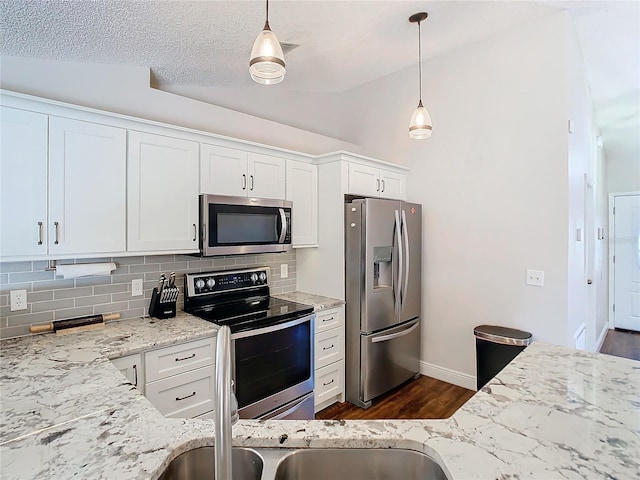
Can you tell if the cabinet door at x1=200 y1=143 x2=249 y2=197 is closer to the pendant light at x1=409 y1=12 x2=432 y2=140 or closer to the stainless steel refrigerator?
the stainless steel refrigerator

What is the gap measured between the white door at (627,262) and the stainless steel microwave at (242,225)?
577 cm

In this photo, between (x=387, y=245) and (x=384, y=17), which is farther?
(x=387, y=245)

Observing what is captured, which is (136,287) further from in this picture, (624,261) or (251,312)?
(624,261)

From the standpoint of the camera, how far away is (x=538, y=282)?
284 cm

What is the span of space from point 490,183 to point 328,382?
2306mm

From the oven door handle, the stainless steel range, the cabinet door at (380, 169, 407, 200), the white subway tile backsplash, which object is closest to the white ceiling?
the cabinet door at (380, 169, 407, 200)

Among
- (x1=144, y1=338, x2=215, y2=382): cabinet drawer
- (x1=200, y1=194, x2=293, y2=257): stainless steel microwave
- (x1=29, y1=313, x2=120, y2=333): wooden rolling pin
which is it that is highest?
(x1=200, y1=194, x2=293, y2=257): stainless steel microwave

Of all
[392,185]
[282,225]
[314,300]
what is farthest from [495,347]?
[282,225]

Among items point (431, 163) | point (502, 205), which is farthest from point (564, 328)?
point (431, 163)

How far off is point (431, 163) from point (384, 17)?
58.5 inches

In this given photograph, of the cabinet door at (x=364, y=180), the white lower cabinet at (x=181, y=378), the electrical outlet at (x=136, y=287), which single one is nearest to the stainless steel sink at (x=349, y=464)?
the white lower cabinet at (x=181, y=378)

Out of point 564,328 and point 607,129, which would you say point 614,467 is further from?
point 607,129

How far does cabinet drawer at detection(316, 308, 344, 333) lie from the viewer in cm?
279

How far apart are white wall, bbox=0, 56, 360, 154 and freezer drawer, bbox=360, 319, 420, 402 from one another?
7.08ft
